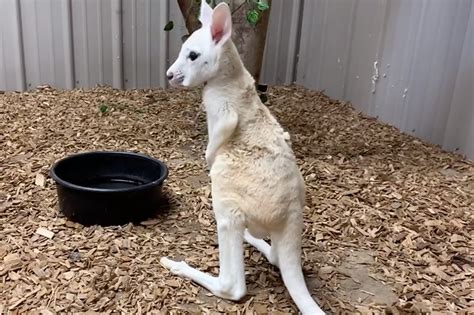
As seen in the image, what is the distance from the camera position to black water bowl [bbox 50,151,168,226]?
2.55 meters

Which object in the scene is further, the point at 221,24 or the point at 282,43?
the point at 282,43

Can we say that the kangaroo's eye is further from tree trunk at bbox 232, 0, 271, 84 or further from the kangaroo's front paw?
tree trunk at bbox 232, 0, 271, 84

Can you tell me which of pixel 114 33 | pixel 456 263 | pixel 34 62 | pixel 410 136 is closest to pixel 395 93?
pixel 410 136

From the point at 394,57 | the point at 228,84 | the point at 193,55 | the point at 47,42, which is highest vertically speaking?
the point at 193,55

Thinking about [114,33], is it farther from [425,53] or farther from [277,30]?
[425,53]

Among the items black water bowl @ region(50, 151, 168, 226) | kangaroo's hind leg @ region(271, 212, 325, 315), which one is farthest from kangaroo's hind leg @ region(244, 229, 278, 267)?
black water bowl @ region(50, 151, 168, 226)

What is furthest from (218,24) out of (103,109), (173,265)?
(103,109)

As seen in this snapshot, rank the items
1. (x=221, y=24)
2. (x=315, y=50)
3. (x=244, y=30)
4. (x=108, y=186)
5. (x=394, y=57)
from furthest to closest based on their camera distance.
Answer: (x=315, y=50), (x=394, y=57), (x=244, y=30), (x=108, y=186), (x=221, y=24)

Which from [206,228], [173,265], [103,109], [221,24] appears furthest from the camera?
[103,109]

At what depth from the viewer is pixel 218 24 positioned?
6.57 feet

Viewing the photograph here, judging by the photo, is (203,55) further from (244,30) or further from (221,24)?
(244,30)

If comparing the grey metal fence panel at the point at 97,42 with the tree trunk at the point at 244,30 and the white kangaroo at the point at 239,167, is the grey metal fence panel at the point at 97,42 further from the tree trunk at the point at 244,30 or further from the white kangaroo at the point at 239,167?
the white kangaroo at the point at 239,167

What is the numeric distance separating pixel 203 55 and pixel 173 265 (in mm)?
934

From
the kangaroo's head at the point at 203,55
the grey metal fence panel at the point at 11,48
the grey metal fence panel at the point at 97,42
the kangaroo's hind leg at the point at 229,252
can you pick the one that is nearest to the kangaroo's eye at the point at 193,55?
the kangaroo's head at the point at 203,55
